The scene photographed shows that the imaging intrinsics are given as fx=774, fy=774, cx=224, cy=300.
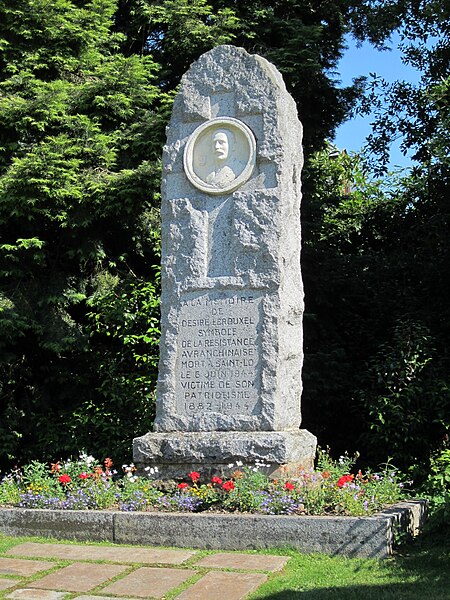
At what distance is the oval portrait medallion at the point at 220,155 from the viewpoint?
6828 millimetres

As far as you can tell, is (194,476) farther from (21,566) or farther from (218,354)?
(21,566)

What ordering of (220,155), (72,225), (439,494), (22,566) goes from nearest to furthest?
(22,566)
(439,494)
(220,155)
(72,225)

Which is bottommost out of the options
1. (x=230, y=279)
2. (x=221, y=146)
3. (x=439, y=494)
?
(x=439, y=494)

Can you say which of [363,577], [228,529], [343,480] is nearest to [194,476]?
[228,529]

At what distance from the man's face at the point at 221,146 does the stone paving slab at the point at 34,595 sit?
3975 millimetres

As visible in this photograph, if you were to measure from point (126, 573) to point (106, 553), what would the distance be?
22.3 inches

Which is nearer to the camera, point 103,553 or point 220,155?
point 103,553

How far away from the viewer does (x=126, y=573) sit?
15.5 feet

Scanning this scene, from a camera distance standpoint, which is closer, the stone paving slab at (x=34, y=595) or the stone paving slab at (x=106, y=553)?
the stone paving slab at (x=34, y=595)

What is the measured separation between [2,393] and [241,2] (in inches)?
246

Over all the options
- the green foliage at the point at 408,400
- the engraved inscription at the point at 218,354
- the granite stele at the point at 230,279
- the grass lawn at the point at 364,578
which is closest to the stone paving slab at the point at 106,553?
the grass lawn at the point at 364,578

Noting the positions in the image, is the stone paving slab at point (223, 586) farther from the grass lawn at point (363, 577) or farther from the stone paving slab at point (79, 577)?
the stone paving slab at point (79, 577)

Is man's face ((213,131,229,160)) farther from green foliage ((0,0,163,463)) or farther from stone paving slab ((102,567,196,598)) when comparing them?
stone paving slab ((102,567,196,598))

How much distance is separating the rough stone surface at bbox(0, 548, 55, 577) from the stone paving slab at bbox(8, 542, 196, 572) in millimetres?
165
